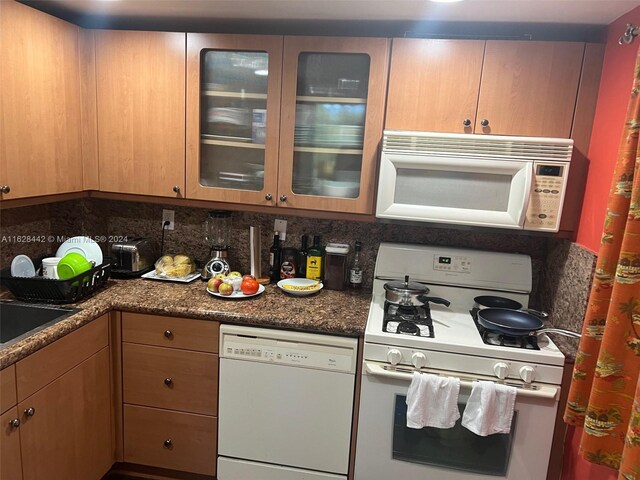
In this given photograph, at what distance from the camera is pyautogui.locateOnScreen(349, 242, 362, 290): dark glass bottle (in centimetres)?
231

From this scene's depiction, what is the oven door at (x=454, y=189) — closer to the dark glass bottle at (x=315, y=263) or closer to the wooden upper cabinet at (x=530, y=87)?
the wooden upper cabinet at (x=530, y=87)

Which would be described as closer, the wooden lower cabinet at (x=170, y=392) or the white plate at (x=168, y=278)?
the wooden lower cabinet at (x=170, y=392)

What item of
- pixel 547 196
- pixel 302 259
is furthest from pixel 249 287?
pixel 547 196

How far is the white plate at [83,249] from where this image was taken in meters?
2.18

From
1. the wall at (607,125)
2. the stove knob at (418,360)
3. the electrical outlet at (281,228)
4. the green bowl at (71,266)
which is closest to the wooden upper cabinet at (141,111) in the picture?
the green bowl at (71,266)

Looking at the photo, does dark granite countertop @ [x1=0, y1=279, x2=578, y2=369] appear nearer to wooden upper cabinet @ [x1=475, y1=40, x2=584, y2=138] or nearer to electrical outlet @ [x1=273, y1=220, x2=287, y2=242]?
electrical outlet @ [x1=273, y1=220, x2=287, y2=242]

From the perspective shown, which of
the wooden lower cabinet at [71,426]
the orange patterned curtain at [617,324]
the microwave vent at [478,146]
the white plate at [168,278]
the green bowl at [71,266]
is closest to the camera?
the orange patterned curtain at [617,324]

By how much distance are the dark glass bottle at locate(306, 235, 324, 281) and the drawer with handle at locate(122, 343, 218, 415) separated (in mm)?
655

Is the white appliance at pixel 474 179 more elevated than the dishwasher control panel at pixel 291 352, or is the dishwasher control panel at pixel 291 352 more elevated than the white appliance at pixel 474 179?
the white appliance at pixel 474 179

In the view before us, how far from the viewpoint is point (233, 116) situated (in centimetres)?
214

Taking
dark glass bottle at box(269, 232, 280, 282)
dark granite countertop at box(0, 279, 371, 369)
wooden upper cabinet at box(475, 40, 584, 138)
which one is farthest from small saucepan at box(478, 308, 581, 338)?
dark glass bottle at box(269, 232, 280, 282)

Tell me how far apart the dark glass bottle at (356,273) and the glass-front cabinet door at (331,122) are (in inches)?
12.5

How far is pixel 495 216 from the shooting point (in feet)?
6.10

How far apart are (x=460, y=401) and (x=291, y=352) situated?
26.9 inches
